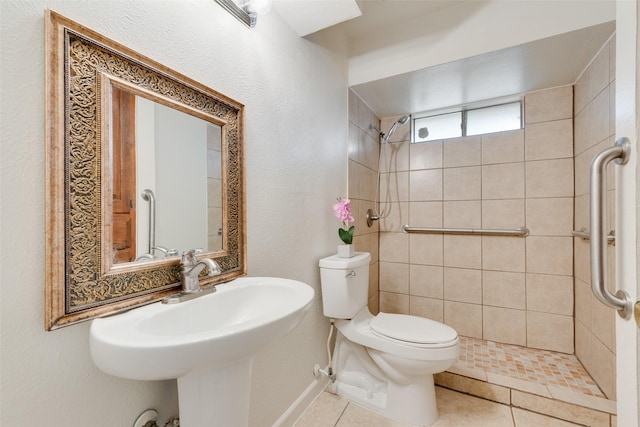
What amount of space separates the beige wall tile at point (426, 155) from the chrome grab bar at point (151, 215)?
2.09 metres

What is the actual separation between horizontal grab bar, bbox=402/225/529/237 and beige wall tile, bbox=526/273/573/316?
32cm

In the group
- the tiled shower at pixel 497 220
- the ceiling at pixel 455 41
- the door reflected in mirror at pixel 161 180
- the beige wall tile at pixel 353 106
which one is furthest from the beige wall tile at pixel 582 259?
the door reflected in mirror at pixel 161 180

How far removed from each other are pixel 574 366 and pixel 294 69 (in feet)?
8.14

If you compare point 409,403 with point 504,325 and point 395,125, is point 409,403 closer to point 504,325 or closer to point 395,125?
point 504,325

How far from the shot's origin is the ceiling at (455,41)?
1346 mm

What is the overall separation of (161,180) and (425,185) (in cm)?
206

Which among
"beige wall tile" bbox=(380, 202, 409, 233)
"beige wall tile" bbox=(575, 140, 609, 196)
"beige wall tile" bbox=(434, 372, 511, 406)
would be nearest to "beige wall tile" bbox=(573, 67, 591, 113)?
"beige wall tile" bbox=(575, 140, 609, 196)

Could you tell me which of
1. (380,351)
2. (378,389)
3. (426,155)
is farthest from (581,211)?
(378,389)

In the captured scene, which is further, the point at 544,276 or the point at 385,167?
the point at 385,167

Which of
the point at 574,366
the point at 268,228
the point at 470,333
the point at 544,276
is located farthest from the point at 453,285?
the point at 268,228

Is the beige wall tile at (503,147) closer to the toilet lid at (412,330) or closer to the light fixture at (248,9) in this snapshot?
the toilet lid at (412,330)

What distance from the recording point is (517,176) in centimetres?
206

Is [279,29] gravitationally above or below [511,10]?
below

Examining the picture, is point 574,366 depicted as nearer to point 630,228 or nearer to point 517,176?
point 517,176
